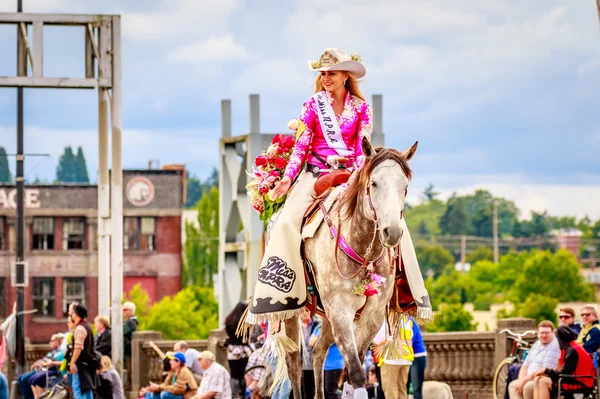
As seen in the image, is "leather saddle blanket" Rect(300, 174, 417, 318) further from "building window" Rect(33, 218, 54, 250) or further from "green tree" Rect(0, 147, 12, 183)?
"building window" Rect(33, 218, 54, 250)

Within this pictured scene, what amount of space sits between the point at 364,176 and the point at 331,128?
1377 millimetres

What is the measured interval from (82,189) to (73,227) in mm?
2632

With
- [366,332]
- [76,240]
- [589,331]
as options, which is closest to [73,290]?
[76,240]

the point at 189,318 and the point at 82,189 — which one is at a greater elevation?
the point at 82,189

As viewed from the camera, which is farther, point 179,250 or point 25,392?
point 179,250

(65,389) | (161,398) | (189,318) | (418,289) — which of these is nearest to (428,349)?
(161,398)

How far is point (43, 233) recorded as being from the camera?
84.5m

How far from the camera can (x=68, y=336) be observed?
2022 cm

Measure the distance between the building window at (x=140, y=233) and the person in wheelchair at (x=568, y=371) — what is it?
230 ft

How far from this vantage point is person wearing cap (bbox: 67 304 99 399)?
19.6 meters

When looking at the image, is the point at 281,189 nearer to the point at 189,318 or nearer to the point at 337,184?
the point at 337,184

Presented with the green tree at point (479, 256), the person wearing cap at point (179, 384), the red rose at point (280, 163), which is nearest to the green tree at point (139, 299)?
A: the person wearing cap at point (179, 384)

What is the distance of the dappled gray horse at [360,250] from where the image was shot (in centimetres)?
1116

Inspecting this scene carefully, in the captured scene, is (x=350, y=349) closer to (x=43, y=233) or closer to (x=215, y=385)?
(x=215, y=385)
